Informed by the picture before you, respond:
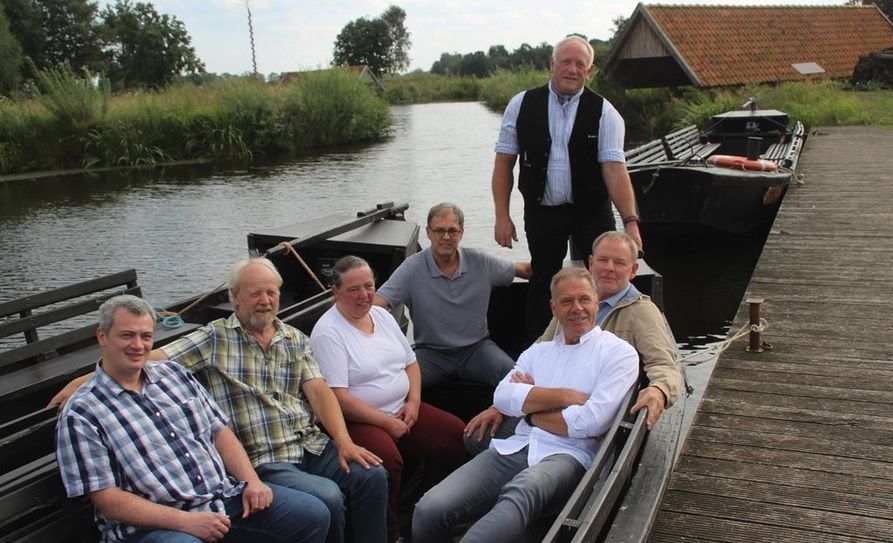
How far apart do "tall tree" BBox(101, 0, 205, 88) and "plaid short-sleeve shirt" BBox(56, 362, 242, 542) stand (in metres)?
49.1

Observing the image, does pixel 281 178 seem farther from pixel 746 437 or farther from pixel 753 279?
pixel 746 437

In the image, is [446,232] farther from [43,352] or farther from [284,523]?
[43,352]

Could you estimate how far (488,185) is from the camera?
1570 cm

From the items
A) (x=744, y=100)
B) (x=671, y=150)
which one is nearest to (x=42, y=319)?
(x=671, y=150)

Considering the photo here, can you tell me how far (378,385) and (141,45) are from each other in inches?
2004

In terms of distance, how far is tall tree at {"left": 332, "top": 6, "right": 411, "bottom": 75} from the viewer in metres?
86.5

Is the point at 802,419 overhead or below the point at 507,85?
below

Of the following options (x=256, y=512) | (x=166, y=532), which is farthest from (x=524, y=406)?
(x=166, y=532)

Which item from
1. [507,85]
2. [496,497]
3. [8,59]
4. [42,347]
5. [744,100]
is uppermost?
[8,59]

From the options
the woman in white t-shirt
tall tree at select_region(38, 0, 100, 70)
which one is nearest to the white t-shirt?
the woman in white t-shirt

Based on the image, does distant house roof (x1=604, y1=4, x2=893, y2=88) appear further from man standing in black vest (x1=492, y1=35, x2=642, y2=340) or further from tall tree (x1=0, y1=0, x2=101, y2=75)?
tall tree (x1=0, y1=0, x2=101, y2=75)

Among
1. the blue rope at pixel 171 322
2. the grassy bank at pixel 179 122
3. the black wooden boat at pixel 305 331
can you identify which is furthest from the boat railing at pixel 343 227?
the grassy bank at pixel 179 122

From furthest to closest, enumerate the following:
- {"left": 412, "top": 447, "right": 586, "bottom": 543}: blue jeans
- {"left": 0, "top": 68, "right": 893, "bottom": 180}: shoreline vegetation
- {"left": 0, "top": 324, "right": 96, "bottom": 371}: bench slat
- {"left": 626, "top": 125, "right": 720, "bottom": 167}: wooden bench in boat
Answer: {"left": 0, "top": 68, "right": 893, "bottom": 180}: shoreline vegetation → {"left": 626, "top": 125, "right": 720, "bottom": 167}: wooden bench in boat → {"left": 0, "top": 324, "right": 96, "bottom": 371}: bench slat → {"left": 412, "top": 447, "right": 586, "bottom": 543}: blue jeans

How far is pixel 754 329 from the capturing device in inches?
185
